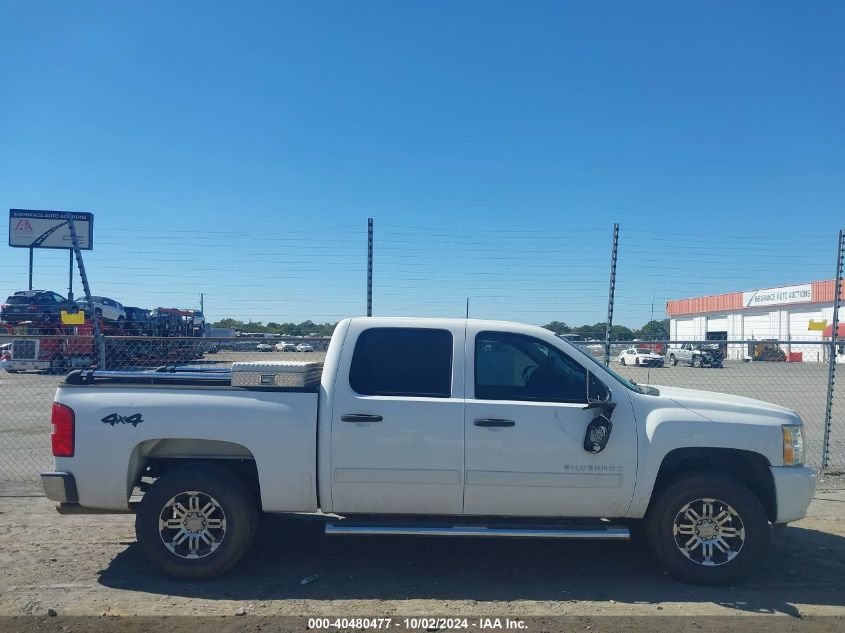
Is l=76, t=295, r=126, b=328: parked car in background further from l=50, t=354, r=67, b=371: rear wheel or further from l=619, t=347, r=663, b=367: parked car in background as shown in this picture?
l=619, t=347, r=663, b=367: parked car in background

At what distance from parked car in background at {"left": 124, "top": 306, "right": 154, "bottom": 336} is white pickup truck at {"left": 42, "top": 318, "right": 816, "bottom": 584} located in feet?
59.9

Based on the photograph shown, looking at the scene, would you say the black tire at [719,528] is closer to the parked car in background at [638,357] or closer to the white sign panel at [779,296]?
the parked car in background at [638,357]

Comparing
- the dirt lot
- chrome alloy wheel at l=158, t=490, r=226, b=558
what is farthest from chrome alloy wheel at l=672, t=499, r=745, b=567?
chrome alloy wheel at l=158, t=490, r=226, b=558

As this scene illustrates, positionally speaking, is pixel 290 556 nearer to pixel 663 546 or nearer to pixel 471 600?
pixel 471 600

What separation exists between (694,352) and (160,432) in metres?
7.58

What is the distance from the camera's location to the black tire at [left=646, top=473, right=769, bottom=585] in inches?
202

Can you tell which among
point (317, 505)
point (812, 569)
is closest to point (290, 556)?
point (317, 505)

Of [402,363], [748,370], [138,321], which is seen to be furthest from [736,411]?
[138,321]

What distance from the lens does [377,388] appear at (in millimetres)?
5297

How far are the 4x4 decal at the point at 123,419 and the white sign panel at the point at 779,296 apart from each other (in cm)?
4714

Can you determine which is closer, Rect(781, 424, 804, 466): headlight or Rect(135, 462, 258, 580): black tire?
Rect(135, 462, 258, 580): black tire

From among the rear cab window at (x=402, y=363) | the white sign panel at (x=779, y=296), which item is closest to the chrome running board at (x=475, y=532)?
the rear cab window at (x=402, y=363)

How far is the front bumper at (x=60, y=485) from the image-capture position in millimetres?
5180

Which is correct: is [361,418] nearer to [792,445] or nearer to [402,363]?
[402,363]
